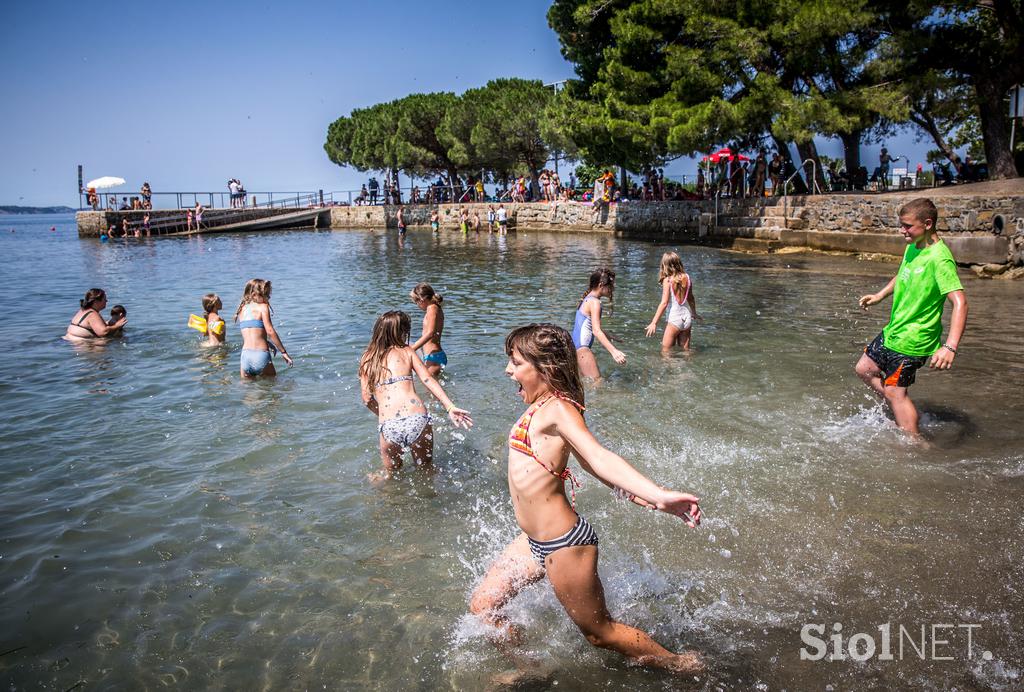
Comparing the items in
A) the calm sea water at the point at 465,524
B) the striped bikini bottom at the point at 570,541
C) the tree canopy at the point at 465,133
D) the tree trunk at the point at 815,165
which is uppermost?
the tree canopy at the point at 465,133

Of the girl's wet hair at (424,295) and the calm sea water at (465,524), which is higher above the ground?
the girl's wet hair at (424,295)

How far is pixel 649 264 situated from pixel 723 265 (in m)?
2.25

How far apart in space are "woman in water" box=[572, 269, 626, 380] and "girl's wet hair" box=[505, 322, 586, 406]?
14.0ft

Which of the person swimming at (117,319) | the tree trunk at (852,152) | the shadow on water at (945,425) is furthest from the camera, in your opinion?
the tree trunk at (852,152)

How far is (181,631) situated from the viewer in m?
3.88

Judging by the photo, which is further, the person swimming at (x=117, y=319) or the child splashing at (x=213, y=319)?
the person swimming at (x=117, y=319)

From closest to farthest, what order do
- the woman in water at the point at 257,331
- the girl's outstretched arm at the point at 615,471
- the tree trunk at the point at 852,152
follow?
the girl's outstretched arm at the point at 615,471, the woman in water at the point at 257,331, the tree trunk at the point at 852,152

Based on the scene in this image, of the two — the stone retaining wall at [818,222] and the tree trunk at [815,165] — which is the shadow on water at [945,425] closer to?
the stone retaining wall at [818,222]

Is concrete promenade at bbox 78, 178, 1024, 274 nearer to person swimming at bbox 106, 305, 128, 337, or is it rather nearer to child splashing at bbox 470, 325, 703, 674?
child splashing at bbox 470, 325, 703, 674

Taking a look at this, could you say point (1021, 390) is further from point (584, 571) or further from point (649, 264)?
point (649, 264)

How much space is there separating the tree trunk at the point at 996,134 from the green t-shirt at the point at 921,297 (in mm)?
19384

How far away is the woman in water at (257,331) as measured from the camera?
8.56m

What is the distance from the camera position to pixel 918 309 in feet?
17.9

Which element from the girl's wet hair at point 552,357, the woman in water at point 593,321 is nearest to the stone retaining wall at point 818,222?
the woman in water at point 593,321
